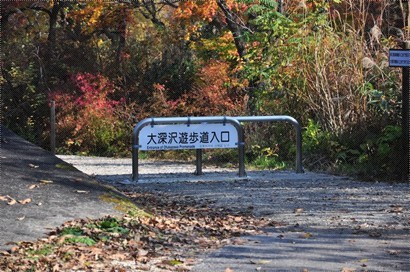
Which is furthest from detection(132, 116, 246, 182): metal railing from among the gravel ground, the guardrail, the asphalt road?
the asphalt road

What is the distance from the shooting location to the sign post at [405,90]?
12.8 metres

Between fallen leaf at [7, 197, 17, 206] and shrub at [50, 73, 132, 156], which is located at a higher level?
shrub at [50, 73, 132, 156]

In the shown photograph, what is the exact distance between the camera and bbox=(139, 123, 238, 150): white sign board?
13.5 metres

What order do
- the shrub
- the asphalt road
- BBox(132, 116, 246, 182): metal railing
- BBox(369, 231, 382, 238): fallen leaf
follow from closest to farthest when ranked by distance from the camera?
the asphalt road → BBox(369, 231, 382, 238): fallen leaf → BBox(132, 116, 246, 182): metal railing → the shrub

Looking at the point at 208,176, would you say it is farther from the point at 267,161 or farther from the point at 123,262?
the point at 123,262

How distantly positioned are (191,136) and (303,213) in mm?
3919

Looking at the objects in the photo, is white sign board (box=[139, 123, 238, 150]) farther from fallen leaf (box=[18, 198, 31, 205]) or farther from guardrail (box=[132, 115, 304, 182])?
fallen leaf (box=[18, 198, 31, 205])

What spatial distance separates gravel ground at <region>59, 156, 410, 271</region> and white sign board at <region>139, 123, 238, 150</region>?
0.54 meters

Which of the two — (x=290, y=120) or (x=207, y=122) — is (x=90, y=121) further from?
(x=290, y=120)

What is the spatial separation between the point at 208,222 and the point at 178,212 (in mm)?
773

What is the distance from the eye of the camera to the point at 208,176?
45.9 ft

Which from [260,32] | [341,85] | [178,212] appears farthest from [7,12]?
[178,212]

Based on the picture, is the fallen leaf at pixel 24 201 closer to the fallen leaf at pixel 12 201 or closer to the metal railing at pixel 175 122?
the fallen leaf at pixel 12 201

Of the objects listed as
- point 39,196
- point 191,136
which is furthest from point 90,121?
point 39,196
